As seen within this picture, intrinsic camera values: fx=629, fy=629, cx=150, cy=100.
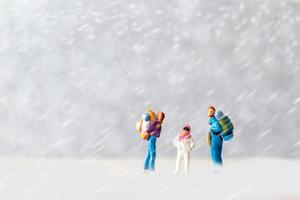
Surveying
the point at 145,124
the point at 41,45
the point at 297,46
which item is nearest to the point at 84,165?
the point at 145,124

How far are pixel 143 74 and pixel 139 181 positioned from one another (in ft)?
11.9

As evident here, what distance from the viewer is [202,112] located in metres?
10.2

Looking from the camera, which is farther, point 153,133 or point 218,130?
point 218,130

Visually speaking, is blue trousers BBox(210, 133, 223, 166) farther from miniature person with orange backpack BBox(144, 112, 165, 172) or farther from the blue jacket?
miniature person with orange backpack BBox(144, 112, 165, 172)

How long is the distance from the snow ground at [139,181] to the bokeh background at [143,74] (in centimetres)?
99

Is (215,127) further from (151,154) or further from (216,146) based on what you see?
(151,154)

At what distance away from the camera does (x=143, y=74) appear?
404 inches

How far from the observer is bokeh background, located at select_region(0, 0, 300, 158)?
33.2 ft

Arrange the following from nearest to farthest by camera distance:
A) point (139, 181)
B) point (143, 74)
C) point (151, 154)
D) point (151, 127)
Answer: point (139, 181) < point (151, 127) < point (151, 154) < point (143, 74)

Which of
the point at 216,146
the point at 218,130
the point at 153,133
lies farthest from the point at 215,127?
→ the point at 153,133

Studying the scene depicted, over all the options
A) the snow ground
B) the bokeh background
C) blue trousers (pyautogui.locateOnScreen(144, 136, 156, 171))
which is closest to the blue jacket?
the snow ground

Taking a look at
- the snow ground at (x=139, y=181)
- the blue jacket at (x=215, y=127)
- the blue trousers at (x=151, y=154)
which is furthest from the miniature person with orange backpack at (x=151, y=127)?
the blue jacket at (x=215, y=127)

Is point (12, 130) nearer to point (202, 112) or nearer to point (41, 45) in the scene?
point (41, 45)

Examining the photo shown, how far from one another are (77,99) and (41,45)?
44.3 inches
